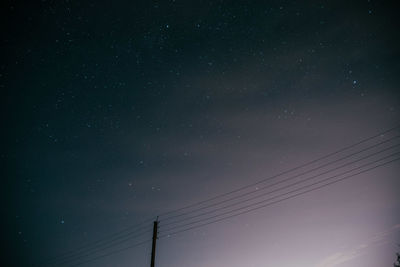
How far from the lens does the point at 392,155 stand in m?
9.68

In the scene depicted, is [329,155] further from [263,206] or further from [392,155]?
[263,206]

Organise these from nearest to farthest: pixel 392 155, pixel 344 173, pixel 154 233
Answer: pixel 392 155
pixel 344 173
pixel 154 233

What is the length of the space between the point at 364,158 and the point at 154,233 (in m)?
11.4

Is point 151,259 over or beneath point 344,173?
beneath

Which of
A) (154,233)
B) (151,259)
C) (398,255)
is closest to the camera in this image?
(151,259)

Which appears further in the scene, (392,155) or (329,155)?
(329,155)

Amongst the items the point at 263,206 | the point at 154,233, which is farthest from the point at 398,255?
the point at 154,233

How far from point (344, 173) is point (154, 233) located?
10.5 m

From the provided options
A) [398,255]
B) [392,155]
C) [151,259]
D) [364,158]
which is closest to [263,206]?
[364,158]

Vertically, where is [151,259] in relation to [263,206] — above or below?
below

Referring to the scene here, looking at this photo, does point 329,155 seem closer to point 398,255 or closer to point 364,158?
point 364,158

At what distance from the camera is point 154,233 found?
48.0 feet

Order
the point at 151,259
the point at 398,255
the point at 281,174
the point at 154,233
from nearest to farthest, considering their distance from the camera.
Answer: the point at 281,174 < the point at 151,259 < the point at 154,233 < the point at 398,255

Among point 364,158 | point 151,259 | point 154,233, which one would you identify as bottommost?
point 151,259
